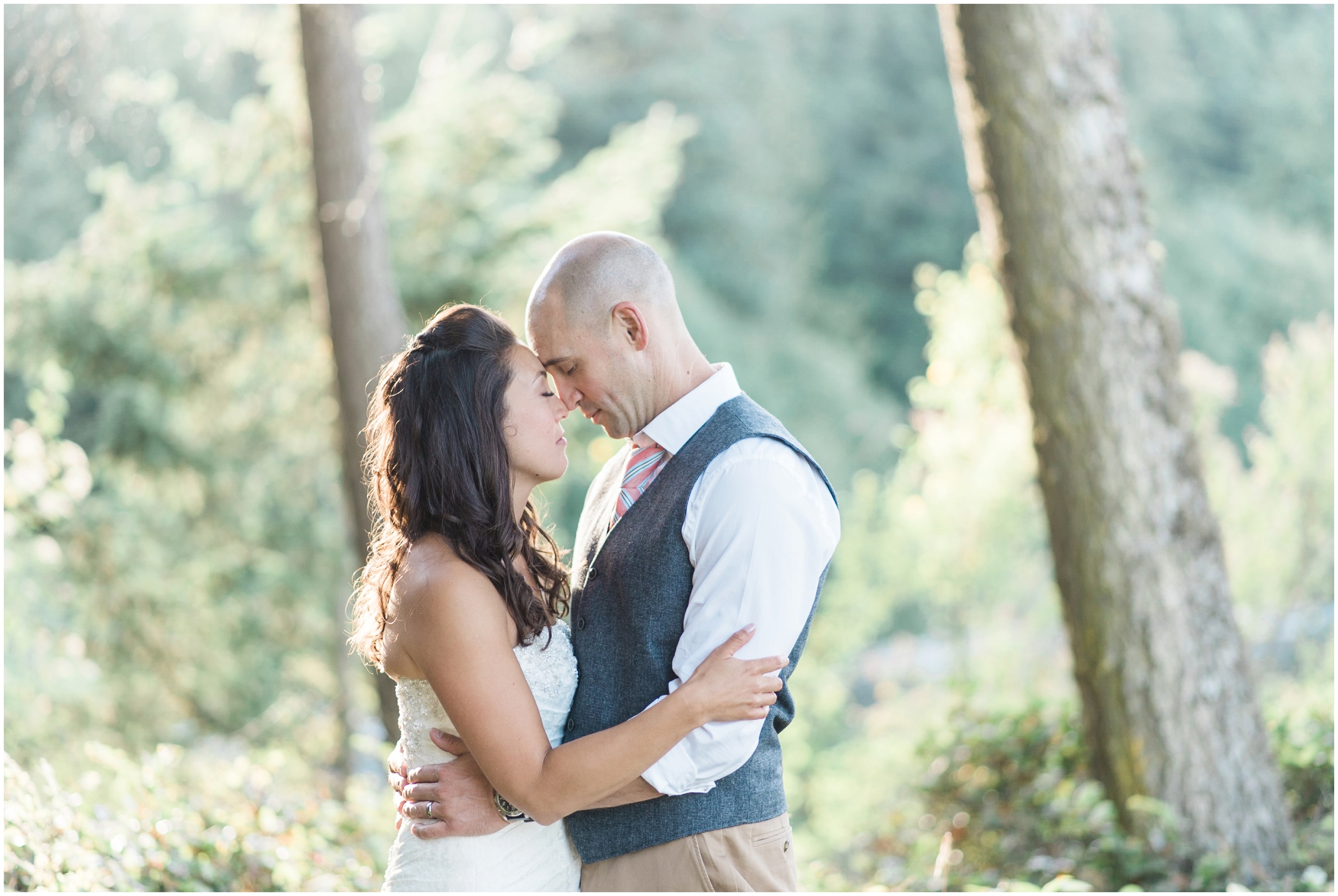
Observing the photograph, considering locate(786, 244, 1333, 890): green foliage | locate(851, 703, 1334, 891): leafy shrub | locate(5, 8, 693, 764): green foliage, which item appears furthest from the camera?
locate(5, 8, 693, 764): green foliage

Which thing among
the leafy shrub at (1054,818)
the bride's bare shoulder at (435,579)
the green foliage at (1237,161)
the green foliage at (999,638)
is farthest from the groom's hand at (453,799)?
the green foliage at (1237,161)

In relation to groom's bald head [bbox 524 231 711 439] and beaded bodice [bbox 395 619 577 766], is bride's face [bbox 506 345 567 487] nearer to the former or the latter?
groom's bald head [bbox 524 231 711 439]

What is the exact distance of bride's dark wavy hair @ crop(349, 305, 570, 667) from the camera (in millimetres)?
2035

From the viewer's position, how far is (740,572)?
6.15ft

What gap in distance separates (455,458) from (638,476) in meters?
0.37

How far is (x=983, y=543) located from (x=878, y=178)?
1550cm

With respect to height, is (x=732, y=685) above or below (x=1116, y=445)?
below

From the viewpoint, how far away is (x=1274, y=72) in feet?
66.7

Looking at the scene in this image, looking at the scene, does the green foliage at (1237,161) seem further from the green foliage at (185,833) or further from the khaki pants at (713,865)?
the khaki pants at (713,865)

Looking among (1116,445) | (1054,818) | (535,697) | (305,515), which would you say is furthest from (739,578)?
(305,515)

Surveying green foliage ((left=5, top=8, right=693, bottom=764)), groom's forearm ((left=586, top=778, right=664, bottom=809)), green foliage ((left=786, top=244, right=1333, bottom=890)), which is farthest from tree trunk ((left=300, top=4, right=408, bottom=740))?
groom's forearm ((left=586, top=778, right=664, bottom=809))

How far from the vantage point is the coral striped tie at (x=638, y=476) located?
2141 mm

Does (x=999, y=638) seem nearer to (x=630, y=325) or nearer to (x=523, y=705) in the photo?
(x=630, y=325)

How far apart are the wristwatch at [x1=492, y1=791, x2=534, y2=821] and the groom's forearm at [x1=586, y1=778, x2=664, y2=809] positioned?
0.62 ft
